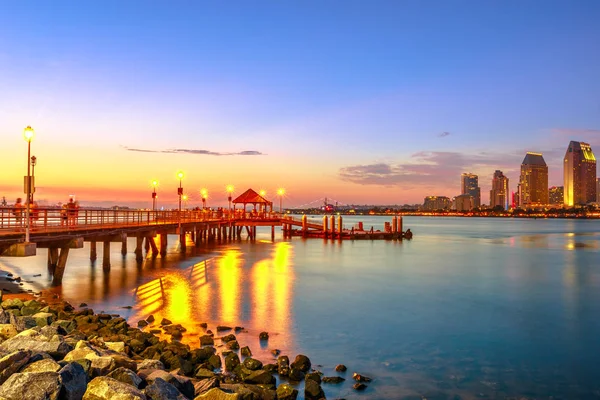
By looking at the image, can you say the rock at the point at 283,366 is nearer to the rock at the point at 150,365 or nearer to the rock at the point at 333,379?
the rock at the point at 333,379

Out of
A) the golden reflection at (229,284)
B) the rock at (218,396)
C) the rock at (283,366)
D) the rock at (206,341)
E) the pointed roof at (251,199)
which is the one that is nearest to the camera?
the rock at (218,396)

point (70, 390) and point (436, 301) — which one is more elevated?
point (70, 390)

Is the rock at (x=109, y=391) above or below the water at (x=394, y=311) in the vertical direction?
above

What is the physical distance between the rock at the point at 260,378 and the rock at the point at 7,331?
190 inches

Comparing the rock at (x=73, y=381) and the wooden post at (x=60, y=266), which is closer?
the rock at (x=73, y=381)

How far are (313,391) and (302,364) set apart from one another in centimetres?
155

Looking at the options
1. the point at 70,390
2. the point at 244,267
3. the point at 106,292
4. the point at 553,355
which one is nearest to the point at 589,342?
the point at 553,355

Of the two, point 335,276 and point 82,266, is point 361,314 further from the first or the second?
point 82,266

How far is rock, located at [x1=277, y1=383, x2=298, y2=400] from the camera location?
901 centimetres

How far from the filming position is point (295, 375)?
1045 centimetres

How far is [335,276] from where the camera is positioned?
28.1 m

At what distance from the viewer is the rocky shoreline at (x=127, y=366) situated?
6.40 metres

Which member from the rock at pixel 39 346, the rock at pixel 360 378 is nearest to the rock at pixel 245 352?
the rock at pixel 360 378

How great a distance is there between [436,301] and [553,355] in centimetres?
776
